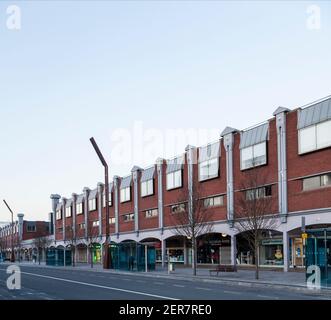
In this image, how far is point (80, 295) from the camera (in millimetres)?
22922

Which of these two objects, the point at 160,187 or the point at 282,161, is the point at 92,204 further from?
the point at 282,161

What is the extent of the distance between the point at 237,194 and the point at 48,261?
130ft

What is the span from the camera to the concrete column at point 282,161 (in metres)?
40.9

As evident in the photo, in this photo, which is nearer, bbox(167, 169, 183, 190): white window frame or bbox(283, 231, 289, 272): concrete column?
bbox(283, 231, 289, 272): concrete column

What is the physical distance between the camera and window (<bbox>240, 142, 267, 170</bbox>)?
143ft

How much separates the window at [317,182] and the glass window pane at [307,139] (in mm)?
2064

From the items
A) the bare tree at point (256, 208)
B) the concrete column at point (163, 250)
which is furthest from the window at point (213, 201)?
the concrete column at point (163, 250)

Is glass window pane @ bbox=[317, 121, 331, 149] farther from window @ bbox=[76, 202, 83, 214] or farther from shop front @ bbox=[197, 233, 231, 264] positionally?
window @ bbox=[76, 202, 83, 214]

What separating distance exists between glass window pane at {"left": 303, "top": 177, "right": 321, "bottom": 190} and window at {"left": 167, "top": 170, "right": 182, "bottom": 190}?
18086mm

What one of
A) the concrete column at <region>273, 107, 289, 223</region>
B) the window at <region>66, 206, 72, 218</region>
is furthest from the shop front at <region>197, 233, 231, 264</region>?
the window at <region>66, 206, 72, 218</region>

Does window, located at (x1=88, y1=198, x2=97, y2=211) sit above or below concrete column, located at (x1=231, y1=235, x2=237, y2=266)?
above

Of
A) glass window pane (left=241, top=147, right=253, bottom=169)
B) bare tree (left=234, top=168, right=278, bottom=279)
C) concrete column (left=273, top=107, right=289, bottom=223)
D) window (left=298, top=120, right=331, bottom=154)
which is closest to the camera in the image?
bare tree (left=234, top=168, right=278, bottom=279)

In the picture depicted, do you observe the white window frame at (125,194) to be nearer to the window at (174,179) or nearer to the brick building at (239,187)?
the brick building at (239,187)
